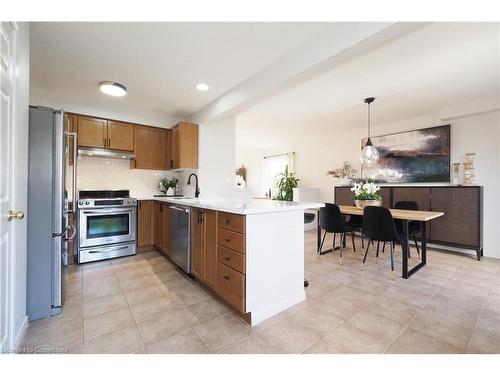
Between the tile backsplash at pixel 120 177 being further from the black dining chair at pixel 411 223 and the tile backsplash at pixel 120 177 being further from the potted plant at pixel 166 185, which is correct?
the black dining chair at pixel 411 223

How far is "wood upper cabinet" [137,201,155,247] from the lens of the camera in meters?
3.39

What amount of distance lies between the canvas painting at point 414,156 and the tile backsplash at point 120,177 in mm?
3765

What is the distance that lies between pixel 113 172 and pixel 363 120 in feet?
15.1

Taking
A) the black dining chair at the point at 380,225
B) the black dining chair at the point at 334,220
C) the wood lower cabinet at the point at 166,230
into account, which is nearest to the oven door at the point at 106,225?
the wood lower cabinet at the point at 166,230

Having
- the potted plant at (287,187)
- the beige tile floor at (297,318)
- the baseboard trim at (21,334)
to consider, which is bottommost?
the beige tile floor at (297,318)

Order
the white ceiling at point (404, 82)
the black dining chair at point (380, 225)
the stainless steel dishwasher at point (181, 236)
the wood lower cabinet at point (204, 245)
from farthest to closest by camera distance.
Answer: the black dining chair at point (380, 225) < the stainless steel dishwasher at point (181, 236) < the wood lower cabinet at point (204, 245) < the white ceiling at point (404, 82)

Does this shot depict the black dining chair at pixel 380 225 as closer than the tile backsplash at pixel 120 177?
Yes

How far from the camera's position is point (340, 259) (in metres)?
3.01

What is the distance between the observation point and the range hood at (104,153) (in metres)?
3.21

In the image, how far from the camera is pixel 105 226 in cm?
306
